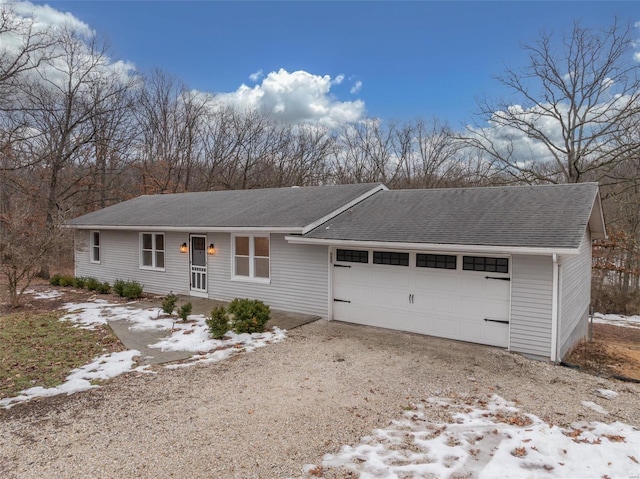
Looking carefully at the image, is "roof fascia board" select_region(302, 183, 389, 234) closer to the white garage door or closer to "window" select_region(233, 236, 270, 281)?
the white garage door

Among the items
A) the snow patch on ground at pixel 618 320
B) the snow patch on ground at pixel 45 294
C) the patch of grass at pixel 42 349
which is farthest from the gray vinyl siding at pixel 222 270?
the snow patch on ground at pixel 618 320

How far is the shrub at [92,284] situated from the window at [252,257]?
577cm

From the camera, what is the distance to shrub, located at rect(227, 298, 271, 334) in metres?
7.95

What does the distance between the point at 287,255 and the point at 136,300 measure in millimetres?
5157

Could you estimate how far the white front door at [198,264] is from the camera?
11.6 meters

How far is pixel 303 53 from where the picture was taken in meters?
17.2

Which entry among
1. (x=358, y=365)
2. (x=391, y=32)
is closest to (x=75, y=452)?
(x=358, y=365)

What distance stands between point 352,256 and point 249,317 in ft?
8.80

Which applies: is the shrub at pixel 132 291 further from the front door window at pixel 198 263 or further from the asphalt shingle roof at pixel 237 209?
the asphalt shingle roof at pixel 237 209

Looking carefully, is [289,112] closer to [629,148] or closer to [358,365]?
[629,148]

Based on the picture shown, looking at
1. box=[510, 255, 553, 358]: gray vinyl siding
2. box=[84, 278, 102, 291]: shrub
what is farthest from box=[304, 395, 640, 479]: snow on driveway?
box=[84, 278, 102, 291]: shrub

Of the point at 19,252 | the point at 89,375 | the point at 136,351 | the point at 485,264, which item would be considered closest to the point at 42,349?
the point at 136,351

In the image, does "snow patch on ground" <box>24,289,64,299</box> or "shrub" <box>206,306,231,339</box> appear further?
"snow patch on ground" <box>24,289,64,299</box>

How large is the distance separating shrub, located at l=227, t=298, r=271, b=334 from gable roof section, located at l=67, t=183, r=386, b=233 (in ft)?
6.86
